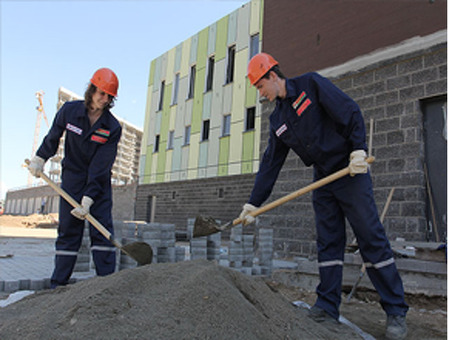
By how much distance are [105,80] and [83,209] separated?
1202mm

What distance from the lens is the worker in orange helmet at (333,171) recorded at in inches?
94.9

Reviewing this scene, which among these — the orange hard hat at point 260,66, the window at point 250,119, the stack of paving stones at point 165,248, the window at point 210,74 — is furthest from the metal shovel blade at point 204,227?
the window at point 210,74

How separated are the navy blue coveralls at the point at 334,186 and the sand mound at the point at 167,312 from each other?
1.36ft

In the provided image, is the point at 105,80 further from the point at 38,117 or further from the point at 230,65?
the point at 38,117

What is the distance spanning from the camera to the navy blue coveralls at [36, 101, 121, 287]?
3.21 m

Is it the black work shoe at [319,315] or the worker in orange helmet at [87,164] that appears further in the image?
the worker in orange helmet at [87,164]

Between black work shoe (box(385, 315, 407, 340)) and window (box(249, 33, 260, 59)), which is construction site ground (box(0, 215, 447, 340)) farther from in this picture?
window (box(249, 33, 260, 59))

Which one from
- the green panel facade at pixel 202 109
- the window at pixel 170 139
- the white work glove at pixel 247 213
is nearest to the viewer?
the white work glove at pixel 247 213

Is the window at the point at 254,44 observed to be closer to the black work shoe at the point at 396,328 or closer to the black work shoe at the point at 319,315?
the black work shoe at the point at 319,315

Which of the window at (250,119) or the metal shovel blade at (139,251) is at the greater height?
the window at (250,119)

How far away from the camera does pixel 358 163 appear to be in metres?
2.36

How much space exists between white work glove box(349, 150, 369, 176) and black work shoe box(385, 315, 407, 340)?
3.40 feet

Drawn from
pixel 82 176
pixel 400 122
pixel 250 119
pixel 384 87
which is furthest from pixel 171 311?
pixel 250 119

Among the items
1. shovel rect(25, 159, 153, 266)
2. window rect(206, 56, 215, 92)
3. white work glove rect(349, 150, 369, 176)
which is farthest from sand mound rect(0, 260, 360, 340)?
window rect(206, 56, 215, 92)
